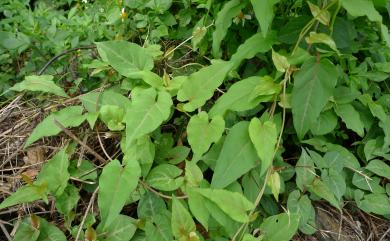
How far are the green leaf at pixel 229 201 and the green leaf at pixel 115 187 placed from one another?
173 millimetres

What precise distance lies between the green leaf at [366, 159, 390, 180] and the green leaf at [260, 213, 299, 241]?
36 cm

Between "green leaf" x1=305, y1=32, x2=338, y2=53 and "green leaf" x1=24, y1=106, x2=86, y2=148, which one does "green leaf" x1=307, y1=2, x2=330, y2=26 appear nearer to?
"green leaf" x1=305, y1=32, x2=338, y2=53

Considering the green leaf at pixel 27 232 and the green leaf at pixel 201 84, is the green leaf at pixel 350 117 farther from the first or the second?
the green leaf at pixel 27 232

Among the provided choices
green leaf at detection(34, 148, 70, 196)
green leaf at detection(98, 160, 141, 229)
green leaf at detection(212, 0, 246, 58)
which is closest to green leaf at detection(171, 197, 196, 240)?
green leaf at detection(98, 160, 141, 229)

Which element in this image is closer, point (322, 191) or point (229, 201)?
point (229, 201)

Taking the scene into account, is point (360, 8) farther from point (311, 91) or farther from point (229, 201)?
point (229, 201)

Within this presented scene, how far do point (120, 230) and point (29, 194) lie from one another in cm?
25

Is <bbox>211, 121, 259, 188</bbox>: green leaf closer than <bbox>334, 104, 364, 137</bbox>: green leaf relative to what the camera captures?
Yes

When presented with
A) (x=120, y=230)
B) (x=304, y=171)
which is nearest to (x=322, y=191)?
(x=304, y=171)

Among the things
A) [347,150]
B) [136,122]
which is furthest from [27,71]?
[347,150]

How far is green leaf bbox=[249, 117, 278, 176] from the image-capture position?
1.01 meters

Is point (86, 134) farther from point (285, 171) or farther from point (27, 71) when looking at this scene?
point (27, 71)

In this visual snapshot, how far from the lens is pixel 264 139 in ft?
3.46

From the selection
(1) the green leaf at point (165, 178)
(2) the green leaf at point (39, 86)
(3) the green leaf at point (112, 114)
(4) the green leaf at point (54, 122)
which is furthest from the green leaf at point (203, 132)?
(2) the green leaf at point (39, 86)
